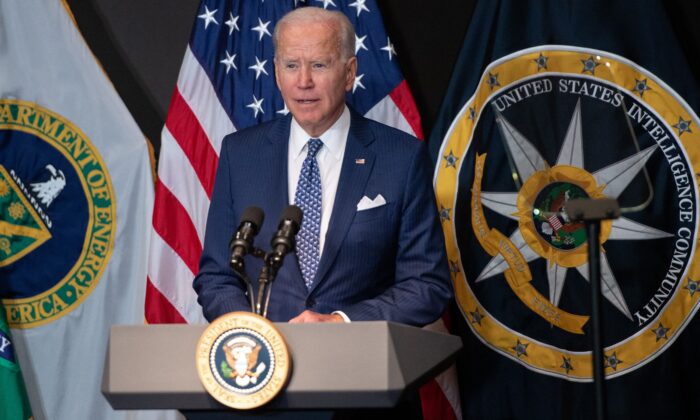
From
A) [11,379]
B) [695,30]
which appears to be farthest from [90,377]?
[695,30]

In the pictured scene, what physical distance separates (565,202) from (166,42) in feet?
5.49

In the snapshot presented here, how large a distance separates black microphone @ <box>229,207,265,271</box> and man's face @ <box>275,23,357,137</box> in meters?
0.65

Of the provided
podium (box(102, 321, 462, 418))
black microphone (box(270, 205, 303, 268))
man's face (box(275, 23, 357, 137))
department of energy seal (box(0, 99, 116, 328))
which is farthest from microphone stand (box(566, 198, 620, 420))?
department of energy seal (box(0, 99, 116, 328))

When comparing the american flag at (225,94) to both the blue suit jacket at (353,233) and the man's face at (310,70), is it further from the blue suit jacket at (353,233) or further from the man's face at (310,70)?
the man's face at (310,70)

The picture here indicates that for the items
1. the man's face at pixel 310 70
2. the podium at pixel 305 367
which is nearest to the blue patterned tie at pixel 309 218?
the man's face at pixel 310 70

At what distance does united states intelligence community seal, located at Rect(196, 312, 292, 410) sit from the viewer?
1774mm

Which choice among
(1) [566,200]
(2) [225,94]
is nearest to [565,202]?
(1) [566,200]

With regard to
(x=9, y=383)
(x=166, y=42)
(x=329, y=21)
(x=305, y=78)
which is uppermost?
(x=166, y=42)

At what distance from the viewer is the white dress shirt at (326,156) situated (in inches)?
103

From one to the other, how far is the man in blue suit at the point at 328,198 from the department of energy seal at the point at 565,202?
2.42 ft

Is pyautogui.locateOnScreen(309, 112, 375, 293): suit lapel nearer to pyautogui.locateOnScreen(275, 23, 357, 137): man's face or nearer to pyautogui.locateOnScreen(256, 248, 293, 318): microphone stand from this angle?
pyautogui.locateOnScreen(275, 23, 357, 137): man's face

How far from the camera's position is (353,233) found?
252 cm

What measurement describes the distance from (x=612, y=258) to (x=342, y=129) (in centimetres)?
118

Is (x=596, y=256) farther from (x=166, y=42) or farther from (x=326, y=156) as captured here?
(x=166, y=42)
